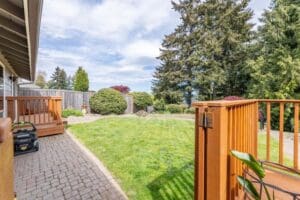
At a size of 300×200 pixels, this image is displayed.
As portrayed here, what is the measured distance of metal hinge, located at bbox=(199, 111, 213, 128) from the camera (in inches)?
60.9

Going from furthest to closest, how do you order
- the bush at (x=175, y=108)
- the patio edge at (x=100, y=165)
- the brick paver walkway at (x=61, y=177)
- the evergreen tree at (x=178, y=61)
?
the evergreen tree at (x=178, y=61)
the bush at (x=175, y=108)
the patio edge at (x=100, y=165)
the brick paver walkway at (x=61, y=177)

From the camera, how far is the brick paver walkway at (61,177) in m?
→ 2.92

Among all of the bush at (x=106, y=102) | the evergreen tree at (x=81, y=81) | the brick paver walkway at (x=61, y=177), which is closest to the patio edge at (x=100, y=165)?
the brick paver walkway at (x=61, y=177)

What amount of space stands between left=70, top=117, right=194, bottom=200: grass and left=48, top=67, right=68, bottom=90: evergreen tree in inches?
1239

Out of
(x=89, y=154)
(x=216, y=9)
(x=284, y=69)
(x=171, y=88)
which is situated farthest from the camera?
(x=171, y=88)

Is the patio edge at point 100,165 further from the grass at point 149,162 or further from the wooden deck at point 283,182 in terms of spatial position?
the wooden deck at point 283,182

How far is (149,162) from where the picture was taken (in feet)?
13.3

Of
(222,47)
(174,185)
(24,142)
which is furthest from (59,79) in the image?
(174,185)

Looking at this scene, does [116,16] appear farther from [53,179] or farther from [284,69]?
[53,179]

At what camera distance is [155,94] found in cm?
1916

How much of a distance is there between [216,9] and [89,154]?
659 inches

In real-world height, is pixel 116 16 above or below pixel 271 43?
above

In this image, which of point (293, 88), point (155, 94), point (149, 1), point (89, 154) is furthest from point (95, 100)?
point (293, 88)

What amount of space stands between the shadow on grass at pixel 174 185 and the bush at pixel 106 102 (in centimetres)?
1177
